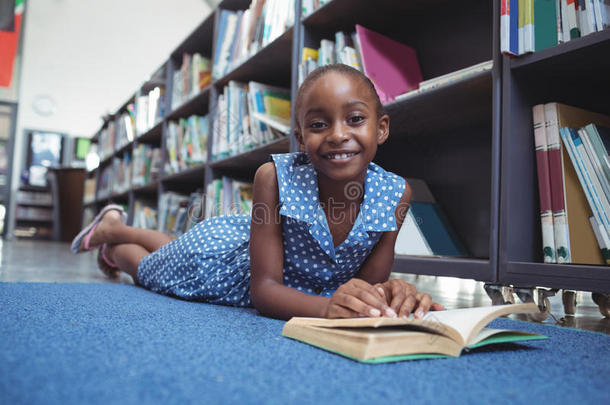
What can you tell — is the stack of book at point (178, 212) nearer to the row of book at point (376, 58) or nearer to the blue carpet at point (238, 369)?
the row of book at point (376, 58)

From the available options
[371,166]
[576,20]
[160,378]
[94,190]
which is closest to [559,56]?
[576,20]

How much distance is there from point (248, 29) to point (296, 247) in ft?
4.80

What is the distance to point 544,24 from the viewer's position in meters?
1.08

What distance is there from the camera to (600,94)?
1211mm

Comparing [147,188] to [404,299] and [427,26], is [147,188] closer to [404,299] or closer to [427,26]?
[427,26]

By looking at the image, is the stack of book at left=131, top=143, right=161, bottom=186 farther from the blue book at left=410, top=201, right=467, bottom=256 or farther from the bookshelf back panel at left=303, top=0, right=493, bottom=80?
Result: the blue book at left=410, top=201, right=467, bottom=256

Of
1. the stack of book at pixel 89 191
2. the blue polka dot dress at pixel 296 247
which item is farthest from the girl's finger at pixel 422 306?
the stack of book at pixel 89 191

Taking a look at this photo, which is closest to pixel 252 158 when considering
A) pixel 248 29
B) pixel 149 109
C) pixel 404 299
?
pixel 248 29

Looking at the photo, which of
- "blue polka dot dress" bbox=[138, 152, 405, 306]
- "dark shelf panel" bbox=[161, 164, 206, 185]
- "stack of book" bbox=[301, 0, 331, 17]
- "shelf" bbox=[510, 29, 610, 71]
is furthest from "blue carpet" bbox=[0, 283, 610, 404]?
"dark shelf panel" bbox=[161, 164, 206, 185]

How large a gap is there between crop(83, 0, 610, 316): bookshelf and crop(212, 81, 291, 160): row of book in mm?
61

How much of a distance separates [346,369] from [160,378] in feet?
0.64

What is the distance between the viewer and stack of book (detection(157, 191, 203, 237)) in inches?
103

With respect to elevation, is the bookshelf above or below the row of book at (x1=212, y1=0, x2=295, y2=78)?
below

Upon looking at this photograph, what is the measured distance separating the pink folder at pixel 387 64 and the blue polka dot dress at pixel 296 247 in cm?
50
